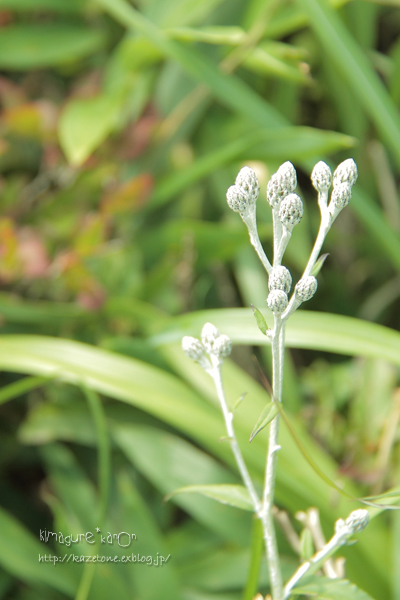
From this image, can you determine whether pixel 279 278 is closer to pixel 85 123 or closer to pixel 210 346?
pixel 210 346

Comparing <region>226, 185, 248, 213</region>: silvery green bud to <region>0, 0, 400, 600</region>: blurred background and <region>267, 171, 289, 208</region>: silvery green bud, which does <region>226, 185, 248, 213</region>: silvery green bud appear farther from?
<region>0, 0, 400, 600</region>: blurred background

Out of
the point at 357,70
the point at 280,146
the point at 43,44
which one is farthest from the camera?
the point at 43,44

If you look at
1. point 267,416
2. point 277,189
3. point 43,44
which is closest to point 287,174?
point 277,189

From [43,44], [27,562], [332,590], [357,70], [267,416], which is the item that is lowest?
[27,562]

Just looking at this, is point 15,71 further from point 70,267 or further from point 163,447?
point 163,447

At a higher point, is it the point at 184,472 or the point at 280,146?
the point at 280,146

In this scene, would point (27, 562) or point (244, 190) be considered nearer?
point (244, 190)

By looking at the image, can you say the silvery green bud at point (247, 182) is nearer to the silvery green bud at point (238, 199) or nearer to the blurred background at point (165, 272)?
the silvery green bud at point (238, 199)
